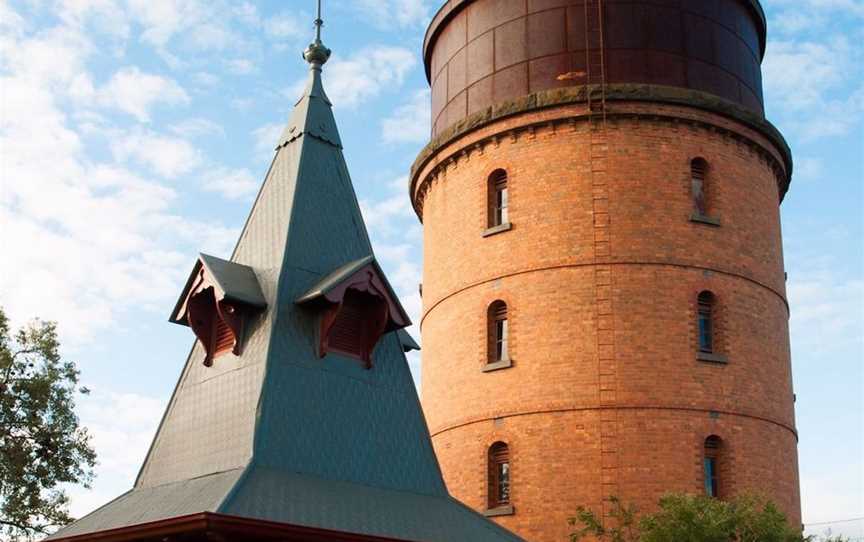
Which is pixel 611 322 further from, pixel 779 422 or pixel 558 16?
pixel 558 16

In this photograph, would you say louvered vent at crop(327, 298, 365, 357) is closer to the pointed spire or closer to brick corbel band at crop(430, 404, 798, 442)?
the pointed spire

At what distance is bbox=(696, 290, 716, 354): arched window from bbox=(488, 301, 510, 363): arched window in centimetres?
420

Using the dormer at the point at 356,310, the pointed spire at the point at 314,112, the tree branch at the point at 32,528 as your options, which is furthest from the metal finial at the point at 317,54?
the tree branch at the point at 32,528

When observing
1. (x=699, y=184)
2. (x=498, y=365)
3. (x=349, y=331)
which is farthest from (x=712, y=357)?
(x=349, y=331)

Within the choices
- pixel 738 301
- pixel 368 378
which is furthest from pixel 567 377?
pixel 368 378

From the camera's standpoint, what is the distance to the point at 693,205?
81.5 feet

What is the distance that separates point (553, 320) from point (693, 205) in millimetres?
4153

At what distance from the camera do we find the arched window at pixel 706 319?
2419 centimetres

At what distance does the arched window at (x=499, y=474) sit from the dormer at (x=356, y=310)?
830cm

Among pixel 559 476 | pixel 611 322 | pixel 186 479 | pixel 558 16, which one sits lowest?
pixel 186 479

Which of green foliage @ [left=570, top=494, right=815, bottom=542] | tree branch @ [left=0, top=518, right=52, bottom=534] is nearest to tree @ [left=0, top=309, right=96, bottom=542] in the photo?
tree branch @ [left=0, top=518, right=52, bottom=534]

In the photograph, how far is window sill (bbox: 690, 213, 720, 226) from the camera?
24453 millimetres

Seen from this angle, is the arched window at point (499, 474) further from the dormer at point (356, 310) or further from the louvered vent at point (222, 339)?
the louvered vent at point (222, 339)

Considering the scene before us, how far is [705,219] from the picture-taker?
2455 centimetres
